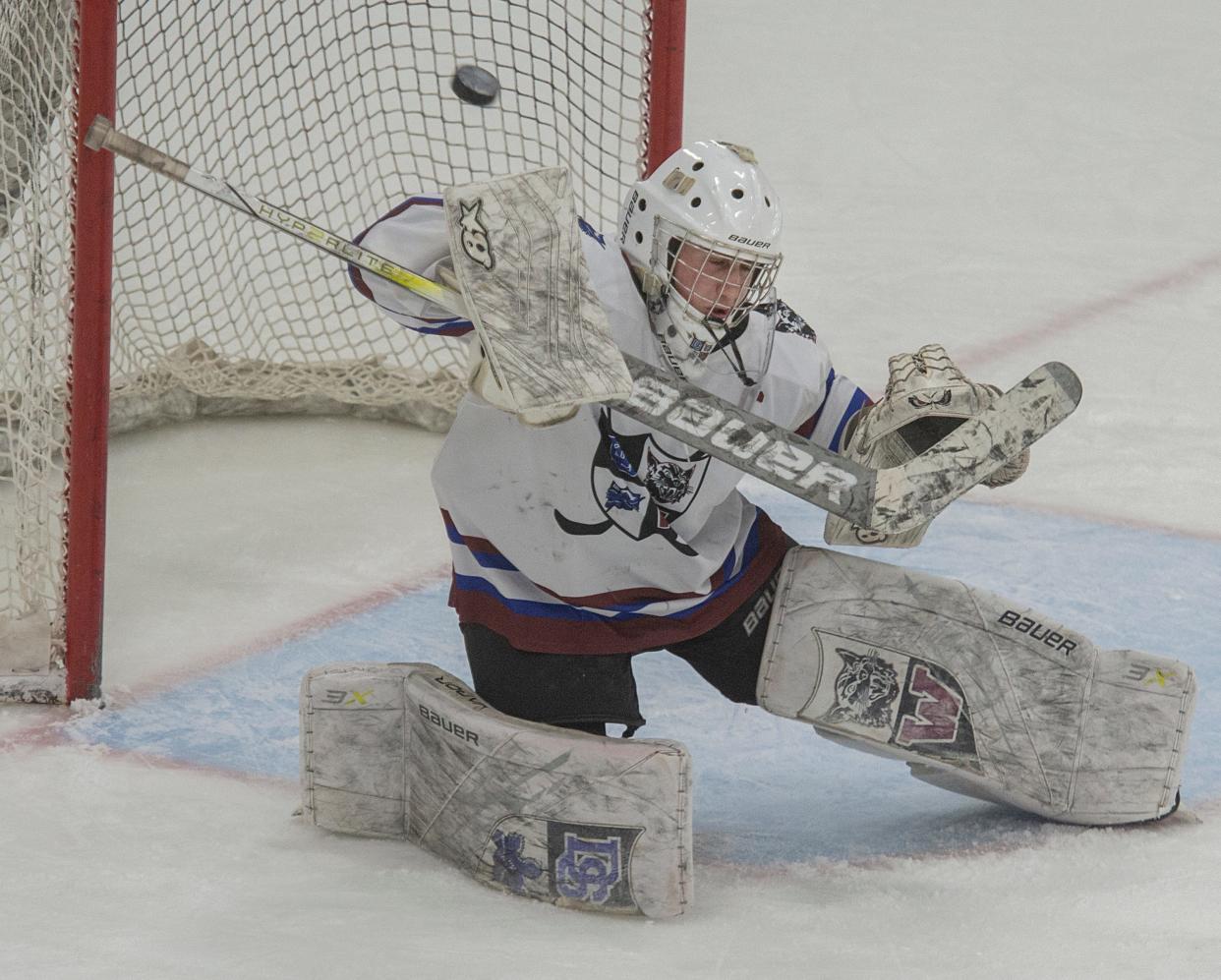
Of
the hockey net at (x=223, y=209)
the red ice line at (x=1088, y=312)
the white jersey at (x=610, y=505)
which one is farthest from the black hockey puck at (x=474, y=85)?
the red ice line at (x=1088, y=312)

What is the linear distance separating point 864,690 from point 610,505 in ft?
1.36

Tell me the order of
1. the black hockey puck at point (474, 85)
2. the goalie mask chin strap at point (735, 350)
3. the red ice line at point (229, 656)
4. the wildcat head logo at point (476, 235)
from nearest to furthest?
the wildcat head logo at point (476, 235) < the goalie mask chin strap at point (735, 350) < the red ice line at point (229, 656) < the black hockey puck at point (474, 85)

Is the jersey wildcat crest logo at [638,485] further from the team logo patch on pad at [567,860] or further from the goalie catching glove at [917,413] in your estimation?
the team logo patch on pad at [567,860]

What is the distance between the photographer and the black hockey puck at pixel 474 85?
123 inches

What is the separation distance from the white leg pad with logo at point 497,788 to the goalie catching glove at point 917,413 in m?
0.43

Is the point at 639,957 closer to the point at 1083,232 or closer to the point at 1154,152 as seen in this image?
the point at 1083,232

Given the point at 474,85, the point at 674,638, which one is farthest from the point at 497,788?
the point at 474,85

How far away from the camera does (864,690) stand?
2.50 metres

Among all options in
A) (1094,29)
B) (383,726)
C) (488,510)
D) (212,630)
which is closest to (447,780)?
(383,726)

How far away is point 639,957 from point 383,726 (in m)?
0.49

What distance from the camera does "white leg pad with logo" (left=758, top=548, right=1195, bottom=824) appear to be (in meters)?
2.48

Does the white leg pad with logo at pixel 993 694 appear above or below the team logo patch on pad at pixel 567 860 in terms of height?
above

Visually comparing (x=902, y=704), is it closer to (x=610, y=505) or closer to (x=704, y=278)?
(x=610, y=505)

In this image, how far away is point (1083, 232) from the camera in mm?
5398
